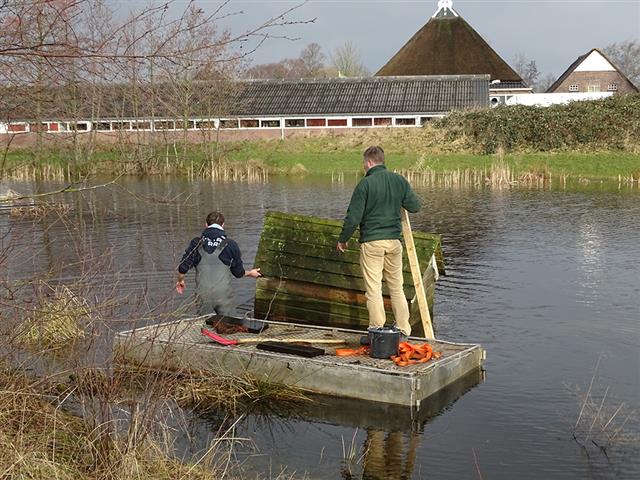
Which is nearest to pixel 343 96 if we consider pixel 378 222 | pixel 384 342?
pixel 378 222

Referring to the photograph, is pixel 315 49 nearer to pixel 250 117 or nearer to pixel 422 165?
pixel 250 117

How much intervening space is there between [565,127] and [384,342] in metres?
38.4

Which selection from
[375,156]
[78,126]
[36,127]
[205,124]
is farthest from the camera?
[205,124]

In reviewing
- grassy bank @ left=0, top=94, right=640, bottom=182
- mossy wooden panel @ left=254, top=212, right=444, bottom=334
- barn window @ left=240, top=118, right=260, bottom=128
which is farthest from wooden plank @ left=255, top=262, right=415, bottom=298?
barn window @ left=240, top=118, right=260, bottom=128

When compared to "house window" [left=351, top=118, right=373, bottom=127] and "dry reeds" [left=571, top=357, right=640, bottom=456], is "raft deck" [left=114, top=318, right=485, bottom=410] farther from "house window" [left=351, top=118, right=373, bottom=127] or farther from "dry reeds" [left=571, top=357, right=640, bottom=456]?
"house window" [left=351, top=118, right=373, bottom=127]

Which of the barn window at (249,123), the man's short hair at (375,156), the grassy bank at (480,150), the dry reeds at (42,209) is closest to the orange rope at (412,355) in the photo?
the man's short hair at (375,156)

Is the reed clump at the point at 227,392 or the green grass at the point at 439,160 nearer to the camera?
the reed clump at the point at 227,392

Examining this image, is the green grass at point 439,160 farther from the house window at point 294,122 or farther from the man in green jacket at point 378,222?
the man in green jacket at point 378,222

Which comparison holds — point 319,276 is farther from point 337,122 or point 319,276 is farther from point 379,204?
point 337,122

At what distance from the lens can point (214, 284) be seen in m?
10.2

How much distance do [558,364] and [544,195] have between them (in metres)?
21.1

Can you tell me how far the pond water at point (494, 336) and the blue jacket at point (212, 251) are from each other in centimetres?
30

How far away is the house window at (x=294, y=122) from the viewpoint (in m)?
55.0

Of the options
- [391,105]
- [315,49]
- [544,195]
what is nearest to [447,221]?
[544,195]
